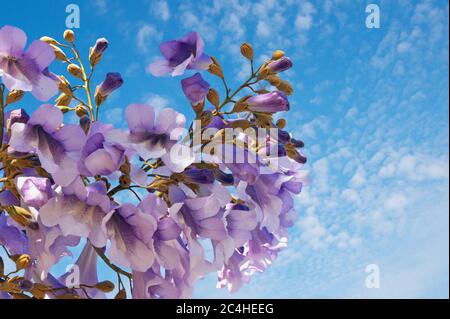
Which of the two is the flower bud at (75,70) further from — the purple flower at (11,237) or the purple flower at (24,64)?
the purple flower at (11,237)

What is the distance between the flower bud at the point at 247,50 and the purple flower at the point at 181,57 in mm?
113

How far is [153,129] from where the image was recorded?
1.31 metres

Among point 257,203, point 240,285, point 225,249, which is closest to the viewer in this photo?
point 225,249

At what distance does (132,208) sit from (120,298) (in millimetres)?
267

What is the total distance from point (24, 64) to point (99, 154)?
1.07ft

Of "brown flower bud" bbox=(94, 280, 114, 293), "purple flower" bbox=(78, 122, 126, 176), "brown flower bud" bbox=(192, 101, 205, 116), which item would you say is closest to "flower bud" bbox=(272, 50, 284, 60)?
"brown flower bud" bbox=(192, 101, 205, 116)

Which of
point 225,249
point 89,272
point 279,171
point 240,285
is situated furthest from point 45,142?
point 240,285

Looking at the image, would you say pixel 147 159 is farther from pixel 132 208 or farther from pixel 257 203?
pixel 257 203

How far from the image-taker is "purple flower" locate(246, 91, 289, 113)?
1.40 m

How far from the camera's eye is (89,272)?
1.40m

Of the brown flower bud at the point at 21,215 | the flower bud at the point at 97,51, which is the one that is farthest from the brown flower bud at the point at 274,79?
the brown flower bud at the point at 21,215

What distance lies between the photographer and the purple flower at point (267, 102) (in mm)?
1403

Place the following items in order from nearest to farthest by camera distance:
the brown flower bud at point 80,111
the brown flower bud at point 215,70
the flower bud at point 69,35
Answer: the brown flower bud at point 80,111
the brown flower bud at point 215,70
the flower bud at point 69,35

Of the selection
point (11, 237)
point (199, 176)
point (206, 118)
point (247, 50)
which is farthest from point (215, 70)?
point (11, 237)
